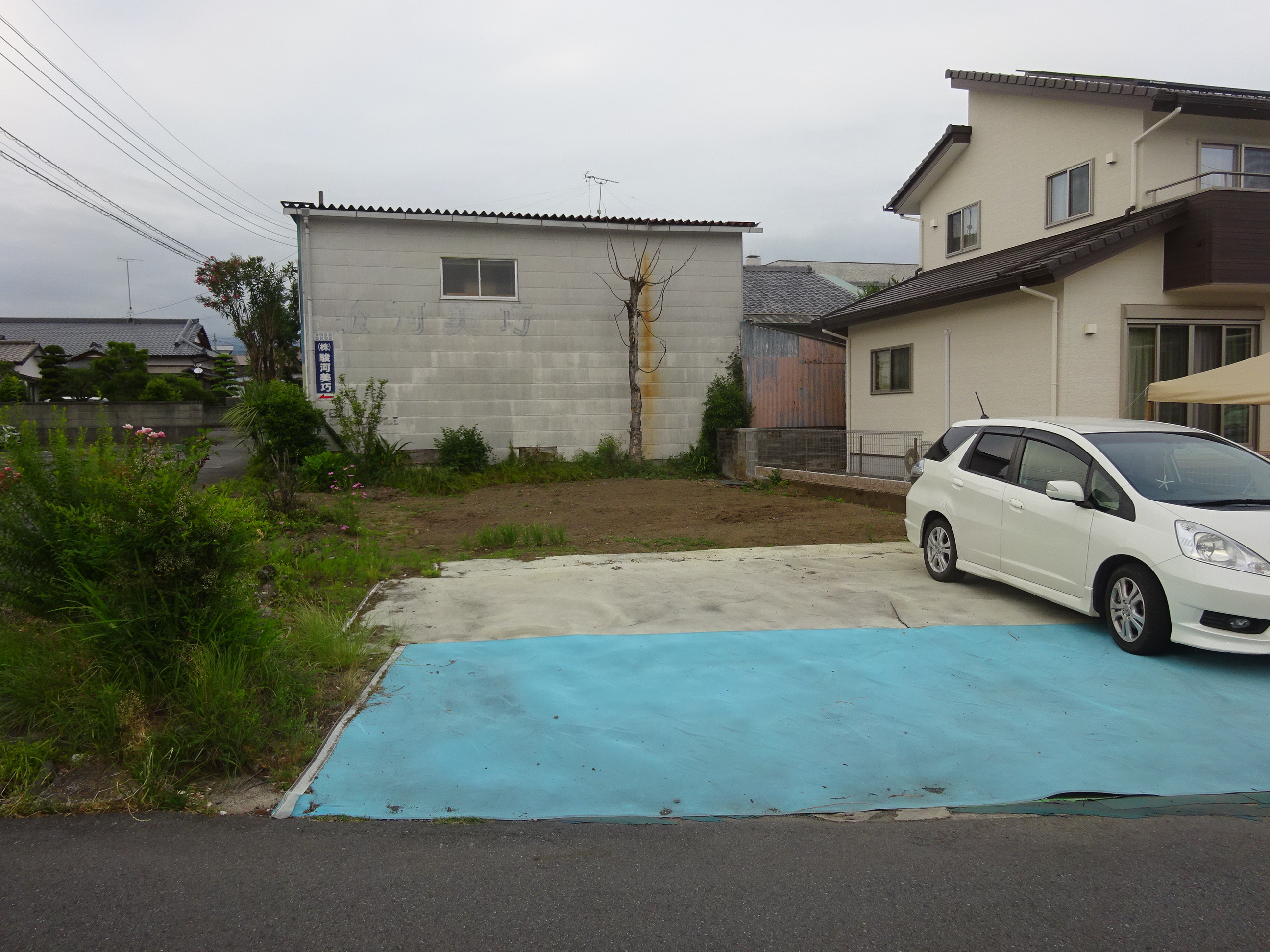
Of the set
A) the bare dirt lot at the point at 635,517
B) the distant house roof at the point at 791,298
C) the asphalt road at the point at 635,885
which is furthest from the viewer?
the distant house roof at the point at 791,298

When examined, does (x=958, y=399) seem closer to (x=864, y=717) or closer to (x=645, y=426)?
(x=645, y=426)

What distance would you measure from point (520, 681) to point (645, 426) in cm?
1341

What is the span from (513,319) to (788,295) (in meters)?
7.83

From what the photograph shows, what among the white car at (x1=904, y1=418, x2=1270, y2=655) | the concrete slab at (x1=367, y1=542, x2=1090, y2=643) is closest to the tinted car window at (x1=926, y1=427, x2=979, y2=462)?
the white car at (x1=904, y1=418, x2=1270, y2=655)

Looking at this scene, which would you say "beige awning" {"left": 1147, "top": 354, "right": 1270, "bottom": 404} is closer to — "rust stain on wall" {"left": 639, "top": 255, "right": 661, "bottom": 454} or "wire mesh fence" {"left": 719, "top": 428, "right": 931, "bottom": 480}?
"wire mesh fence" {"left": 719, "top": 428, "right": 931, "bottom": 480}

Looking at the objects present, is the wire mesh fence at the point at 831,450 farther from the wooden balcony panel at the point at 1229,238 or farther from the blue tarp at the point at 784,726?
the blue tarp at the point at 784,726

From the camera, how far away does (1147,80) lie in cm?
1474

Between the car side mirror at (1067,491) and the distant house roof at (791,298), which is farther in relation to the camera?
the distant house roof at (791,298)

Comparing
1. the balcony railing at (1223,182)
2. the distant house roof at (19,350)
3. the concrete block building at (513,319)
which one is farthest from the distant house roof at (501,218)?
the distant house roof at (19,350)

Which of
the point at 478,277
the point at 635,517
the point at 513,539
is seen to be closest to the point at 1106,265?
the point at 635,517

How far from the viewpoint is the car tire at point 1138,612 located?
219 inches

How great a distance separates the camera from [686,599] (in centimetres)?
726

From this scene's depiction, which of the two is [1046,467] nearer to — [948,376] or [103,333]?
[948,376]

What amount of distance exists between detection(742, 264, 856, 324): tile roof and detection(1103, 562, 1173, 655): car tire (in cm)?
1333
